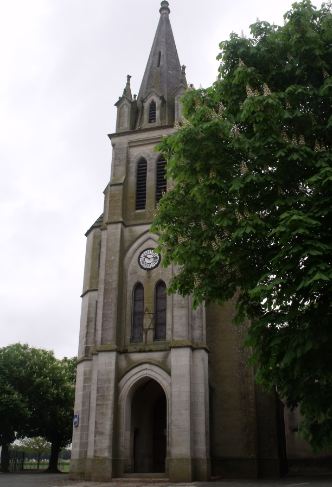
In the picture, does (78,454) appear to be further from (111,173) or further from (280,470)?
(111,173)

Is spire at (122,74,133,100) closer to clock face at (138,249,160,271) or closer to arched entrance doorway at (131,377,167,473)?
clock face at (138,249,160,271)

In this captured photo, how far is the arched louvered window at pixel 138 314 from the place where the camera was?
2762cm

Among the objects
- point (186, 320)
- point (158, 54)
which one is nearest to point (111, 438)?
point (186, 320)

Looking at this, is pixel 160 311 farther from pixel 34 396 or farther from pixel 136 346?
pixel 34 396

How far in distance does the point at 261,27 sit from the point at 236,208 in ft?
17.4

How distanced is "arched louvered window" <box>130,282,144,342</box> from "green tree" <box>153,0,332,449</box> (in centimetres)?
1509

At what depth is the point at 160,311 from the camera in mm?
27891

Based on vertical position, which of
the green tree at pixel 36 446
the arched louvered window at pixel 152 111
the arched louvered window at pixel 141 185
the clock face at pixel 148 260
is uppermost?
the arched louvered window at pixel 152 111

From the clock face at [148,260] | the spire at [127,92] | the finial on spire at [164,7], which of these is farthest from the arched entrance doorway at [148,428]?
the finial on spire at [164,7]

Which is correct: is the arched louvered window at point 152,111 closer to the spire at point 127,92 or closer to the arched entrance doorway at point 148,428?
the spire at point 127,92

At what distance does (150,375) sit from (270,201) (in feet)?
56.1

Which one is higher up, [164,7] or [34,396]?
[164,7]

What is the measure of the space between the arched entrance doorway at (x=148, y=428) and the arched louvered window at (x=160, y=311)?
2450 mm

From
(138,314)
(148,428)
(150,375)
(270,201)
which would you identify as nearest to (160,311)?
(138,314)
